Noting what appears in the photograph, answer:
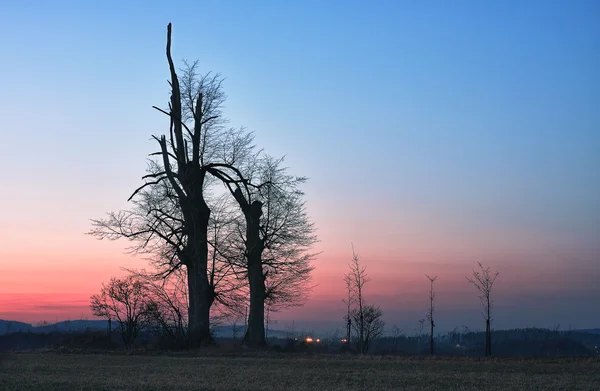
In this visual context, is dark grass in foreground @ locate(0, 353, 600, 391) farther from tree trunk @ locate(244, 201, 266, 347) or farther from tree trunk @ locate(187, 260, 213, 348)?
tree trunk @ locate(244, 201, 266, 347)

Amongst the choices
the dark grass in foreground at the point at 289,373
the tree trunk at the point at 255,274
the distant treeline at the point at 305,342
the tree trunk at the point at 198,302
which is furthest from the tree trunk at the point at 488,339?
the tree trunk at the point at 198,302

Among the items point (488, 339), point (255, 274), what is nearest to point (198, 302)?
point (255, 274)

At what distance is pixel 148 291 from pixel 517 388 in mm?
22040

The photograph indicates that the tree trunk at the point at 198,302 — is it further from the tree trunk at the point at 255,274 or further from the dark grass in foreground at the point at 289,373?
the dark grass in foreground at the point at 289,373

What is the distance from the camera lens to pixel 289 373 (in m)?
18.6

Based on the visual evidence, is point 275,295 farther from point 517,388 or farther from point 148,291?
point 517,388

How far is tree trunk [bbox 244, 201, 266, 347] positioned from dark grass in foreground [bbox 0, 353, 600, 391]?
29.1ft

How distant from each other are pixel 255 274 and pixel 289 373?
1628 cm

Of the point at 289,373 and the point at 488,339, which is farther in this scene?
the point at 488,339

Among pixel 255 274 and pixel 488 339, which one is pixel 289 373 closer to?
pixel 488 339

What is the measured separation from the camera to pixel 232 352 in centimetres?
2806

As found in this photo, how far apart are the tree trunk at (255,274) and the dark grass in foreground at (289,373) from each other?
888 cm

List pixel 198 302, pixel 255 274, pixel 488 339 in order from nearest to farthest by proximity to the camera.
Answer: pixel 488 339
pixel 198 302
pixel 255 274

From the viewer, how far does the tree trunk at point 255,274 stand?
3403 centimetres
